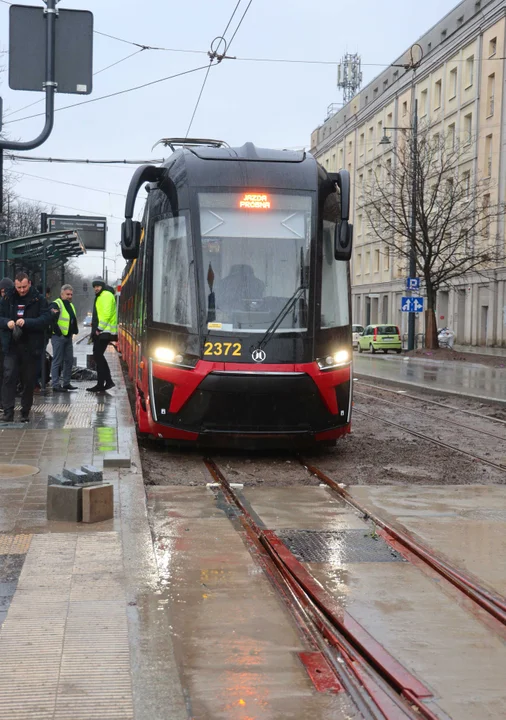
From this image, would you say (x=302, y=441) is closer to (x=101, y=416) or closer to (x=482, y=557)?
(x=101, y=416)

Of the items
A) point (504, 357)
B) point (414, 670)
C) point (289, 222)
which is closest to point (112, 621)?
point (414, 670)

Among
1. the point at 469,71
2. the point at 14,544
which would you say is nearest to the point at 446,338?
the point at 469,71

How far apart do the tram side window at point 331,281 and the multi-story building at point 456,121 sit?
122 ft

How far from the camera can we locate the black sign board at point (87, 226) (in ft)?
98.7

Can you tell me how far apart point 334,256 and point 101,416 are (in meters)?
4.16

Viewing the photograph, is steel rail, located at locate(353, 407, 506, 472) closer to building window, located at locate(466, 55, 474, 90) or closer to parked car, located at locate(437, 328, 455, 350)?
parked car, located at locate(437, 328, 455, 350)

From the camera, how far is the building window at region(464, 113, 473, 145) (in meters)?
50.8

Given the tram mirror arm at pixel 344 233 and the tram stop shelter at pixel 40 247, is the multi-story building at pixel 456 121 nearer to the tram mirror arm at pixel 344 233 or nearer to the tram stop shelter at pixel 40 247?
the tram stop shelter at pixel 40 247

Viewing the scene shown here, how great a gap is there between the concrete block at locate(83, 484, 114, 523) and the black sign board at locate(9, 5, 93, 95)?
287 centimetres

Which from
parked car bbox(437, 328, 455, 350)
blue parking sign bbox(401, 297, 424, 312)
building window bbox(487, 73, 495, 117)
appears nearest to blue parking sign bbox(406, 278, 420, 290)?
blue parking sign bbox(401, 297, 424, 312)

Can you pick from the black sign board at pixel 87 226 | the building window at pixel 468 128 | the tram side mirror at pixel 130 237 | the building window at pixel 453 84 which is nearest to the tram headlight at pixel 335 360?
the tram side mirror at pixel 130 237

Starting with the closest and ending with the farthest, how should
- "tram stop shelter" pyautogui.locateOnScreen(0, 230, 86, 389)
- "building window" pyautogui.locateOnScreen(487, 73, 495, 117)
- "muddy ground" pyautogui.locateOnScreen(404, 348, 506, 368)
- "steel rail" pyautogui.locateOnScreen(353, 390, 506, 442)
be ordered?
1. "steel rail" pyautogui.locateOnScreen(353, 390, 506, 442)
2. "tram stop shelter" pyautogui.locateOnScreen(0, 230, 86, 389)
3. "muddy ground" pyautogui.locateOnScreen(404, 348, 506, 368)
4. "building window" pyautogui.locateOnScreen(487, 73, 495, 117)

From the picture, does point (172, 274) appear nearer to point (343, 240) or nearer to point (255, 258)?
point (255, 258)

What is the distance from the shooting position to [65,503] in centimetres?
689
